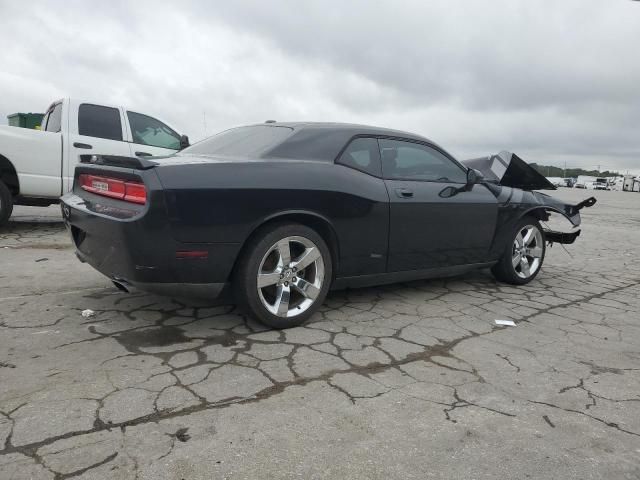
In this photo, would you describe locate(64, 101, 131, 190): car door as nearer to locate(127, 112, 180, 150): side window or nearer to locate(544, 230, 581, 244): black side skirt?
locate(127, 112, 180, 150): side window

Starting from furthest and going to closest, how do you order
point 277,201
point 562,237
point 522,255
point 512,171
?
point 512,171 → point 562,237 → point 522,255 → point 277,201

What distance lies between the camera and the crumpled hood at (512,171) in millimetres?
5773

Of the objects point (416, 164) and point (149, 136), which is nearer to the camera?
point (416, 164)

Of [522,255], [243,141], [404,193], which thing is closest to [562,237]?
[522,255]

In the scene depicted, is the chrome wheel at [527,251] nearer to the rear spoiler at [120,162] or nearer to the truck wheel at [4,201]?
the rear spoiler at [120,162]

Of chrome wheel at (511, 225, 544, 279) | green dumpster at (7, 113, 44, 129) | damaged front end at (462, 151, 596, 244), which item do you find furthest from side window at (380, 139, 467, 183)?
green dumpster at (7, 113, 44, 129)

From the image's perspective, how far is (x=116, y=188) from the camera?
3.04 metres

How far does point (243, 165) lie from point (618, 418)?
2484 mm

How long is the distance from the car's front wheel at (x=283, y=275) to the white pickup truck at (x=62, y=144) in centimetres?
349

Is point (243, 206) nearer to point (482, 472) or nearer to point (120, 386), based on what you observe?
point (120, 386)

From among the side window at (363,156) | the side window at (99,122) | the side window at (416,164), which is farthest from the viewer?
the side window at (99,122)

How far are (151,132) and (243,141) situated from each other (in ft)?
14.4

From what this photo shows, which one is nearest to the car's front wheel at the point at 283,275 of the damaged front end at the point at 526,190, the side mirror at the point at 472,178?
the side mirror at the point at 472,178

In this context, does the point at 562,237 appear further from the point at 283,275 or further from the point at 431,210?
the point at 283,275
